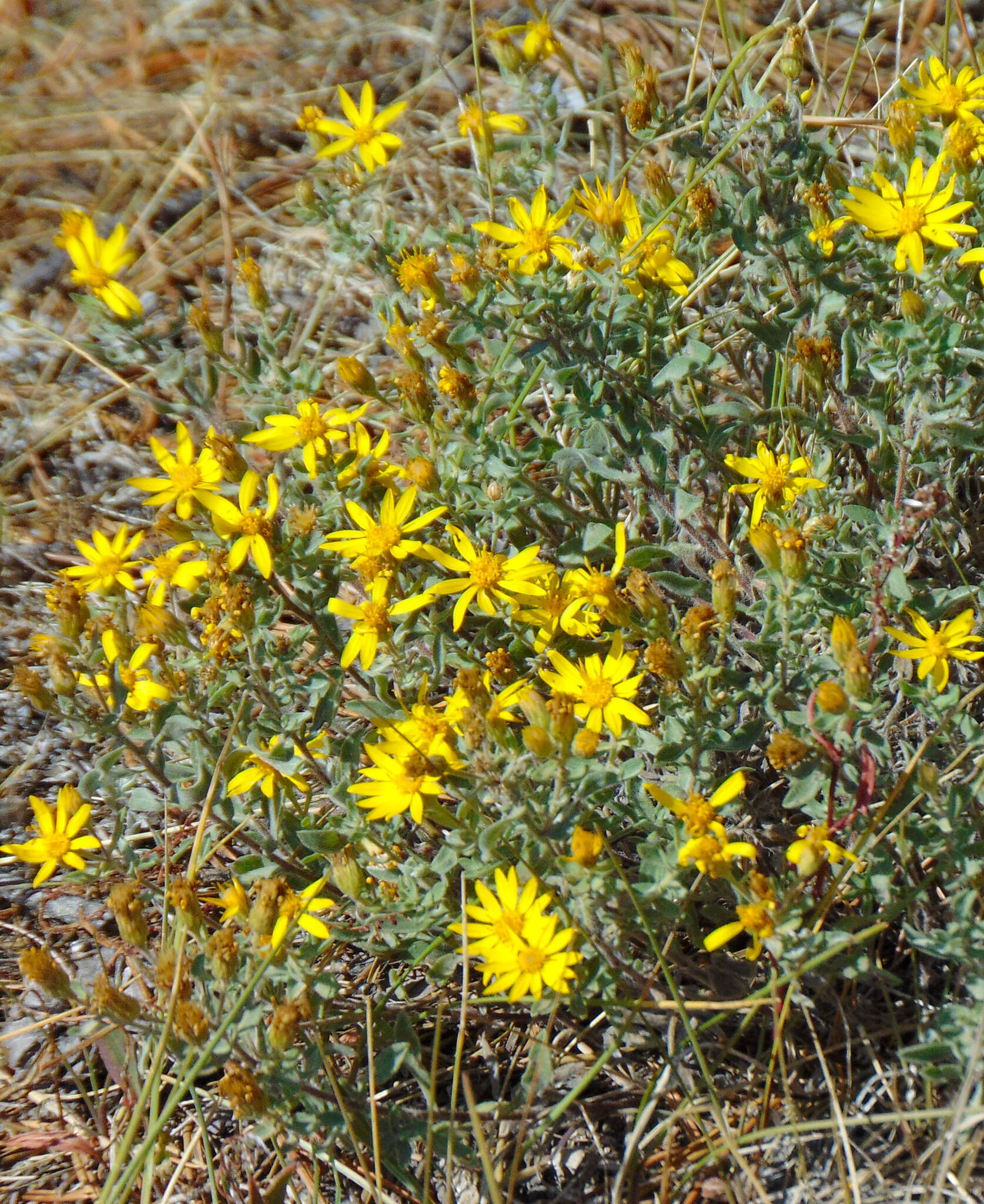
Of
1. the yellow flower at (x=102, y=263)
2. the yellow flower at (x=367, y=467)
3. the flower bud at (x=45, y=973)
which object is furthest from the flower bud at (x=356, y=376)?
the flower bud at (x=45, y=973)

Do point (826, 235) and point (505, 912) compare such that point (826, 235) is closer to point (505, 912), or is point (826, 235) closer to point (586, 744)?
point (586, 744)

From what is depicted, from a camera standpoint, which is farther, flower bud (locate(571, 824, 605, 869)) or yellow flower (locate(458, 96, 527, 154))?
yellow flower (locate(458, 96, 527, 154))

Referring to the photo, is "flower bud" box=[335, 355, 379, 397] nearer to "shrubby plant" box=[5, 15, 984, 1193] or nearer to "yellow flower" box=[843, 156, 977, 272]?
"shrubby plant" box=[5, 15, 984, 1193]

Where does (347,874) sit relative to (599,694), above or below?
below

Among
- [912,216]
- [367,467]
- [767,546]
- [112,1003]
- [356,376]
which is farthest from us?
[356,376]

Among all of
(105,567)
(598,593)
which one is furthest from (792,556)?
(105,567)

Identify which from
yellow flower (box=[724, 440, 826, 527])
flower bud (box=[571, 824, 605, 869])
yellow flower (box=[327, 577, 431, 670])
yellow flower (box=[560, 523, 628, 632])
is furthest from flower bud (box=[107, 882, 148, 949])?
yellow flower (box=[724, 440, 826, 527])

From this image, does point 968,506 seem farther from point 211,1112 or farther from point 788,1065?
point 211,1112
